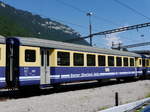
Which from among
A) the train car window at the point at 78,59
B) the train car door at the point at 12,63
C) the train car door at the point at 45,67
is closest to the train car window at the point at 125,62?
the train car window at the point at 78,59

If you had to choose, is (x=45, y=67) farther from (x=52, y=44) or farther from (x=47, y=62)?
(x=52, y=44)

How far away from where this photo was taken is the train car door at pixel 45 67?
15.6 meters

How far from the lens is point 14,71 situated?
14.1 m

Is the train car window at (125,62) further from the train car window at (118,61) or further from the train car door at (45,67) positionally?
the train car door at (45,67)

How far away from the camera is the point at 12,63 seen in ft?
46.6

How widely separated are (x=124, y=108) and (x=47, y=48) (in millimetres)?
6750

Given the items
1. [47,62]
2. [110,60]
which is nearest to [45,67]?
[47,62]

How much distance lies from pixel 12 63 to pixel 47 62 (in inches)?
96.4

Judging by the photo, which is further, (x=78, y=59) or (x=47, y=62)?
(x=78, y=59)

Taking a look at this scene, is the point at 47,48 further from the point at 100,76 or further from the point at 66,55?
the point at 100,76

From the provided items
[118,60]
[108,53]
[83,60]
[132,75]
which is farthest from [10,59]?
[132,75]

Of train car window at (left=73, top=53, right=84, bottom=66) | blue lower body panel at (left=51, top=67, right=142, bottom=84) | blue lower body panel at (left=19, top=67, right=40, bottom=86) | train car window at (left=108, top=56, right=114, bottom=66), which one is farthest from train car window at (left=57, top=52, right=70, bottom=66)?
train car window at (left=108, top=56, right=114, bottom=66)

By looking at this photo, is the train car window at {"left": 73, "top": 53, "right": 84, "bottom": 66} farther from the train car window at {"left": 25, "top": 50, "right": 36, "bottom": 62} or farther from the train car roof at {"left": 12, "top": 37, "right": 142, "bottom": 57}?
the train car window at {"left": 25, "top": 50, "right": 36, "bottom": 62}

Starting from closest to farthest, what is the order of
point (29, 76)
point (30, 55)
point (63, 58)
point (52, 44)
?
point (29, 76) < point (30, 55) < point (52, 44) < point (63, 58)
